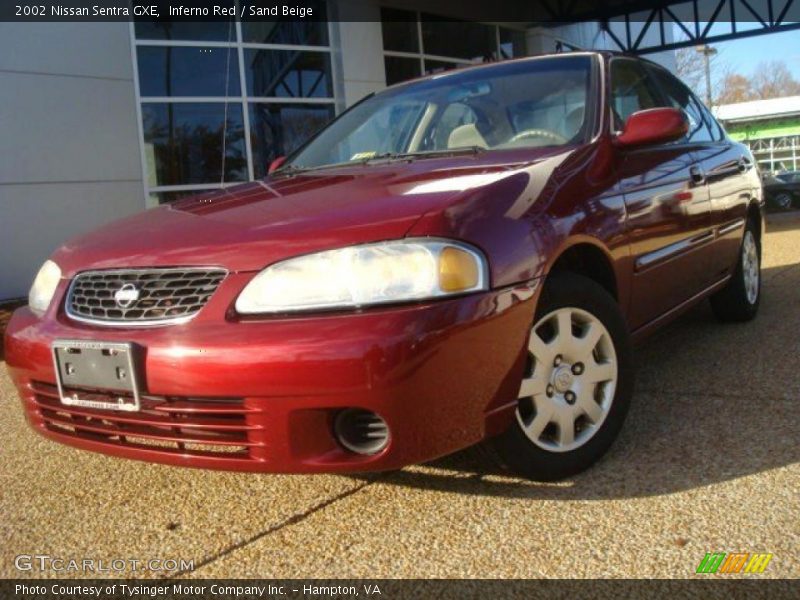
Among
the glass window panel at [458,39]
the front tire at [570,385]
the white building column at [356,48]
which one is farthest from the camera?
the glass window panel at [458,39]

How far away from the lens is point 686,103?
4410 millimetres

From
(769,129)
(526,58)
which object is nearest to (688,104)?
(526,58)

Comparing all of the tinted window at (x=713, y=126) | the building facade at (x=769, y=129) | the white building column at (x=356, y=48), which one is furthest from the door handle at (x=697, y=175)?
the building facade at (x=769, y=129)

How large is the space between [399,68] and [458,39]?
1.92m

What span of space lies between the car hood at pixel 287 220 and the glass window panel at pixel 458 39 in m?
10.0

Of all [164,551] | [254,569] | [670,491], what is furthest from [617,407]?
[164,551]

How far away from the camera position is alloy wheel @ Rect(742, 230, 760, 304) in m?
4.75

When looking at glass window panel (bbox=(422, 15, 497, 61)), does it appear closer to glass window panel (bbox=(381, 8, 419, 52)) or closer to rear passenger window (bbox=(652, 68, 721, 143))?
glass window panel (bbox=(381, 8, 419, 52))

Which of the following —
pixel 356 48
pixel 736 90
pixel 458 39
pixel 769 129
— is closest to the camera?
pixel 356 48

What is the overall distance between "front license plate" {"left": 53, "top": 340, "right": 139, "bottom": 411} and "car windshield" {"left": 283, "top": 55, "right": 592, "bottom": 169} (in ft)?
4.87

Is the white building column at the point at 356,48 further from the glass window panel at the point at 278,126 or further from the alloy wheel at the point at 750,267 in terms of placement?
the alloy wheel at the point at 750,267

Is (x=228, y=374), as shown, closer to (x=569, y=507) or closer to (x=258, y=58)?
(x=569, y=507)

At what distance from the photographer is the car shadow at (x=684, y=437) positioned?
256 cm

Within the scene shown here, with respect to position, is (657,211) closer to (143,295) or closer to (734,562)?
(734,562)
